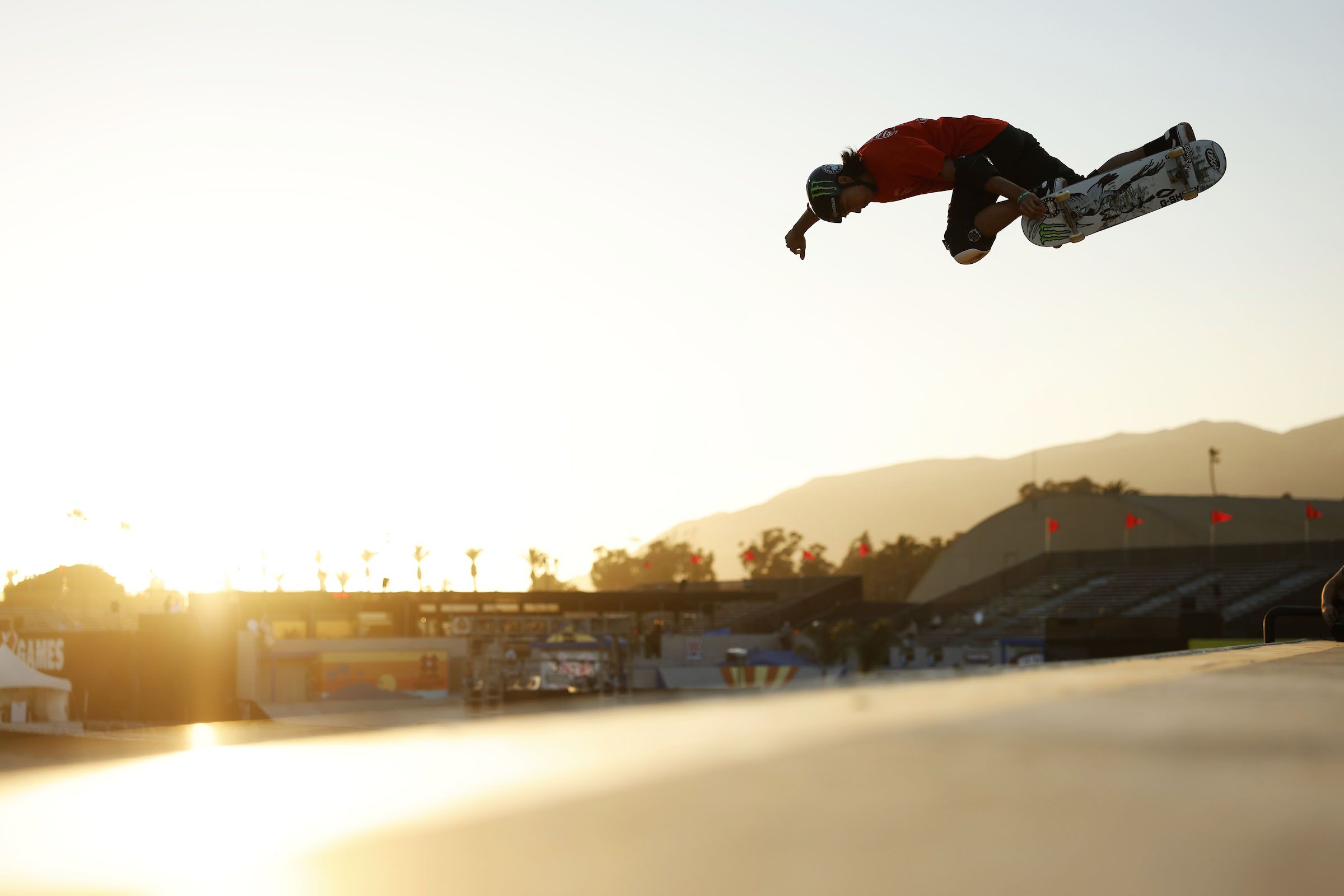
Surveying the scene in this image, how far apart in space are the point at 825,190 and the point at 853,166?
22 cm

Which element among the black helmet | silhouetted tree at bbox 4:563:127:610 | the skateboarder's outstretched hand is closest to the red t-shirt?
the black helmet

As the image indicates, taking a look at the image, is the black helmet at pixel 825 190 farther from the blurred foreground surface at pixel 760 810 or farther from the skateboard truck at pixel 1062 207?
the blurred foreground surface at pixel 760 810

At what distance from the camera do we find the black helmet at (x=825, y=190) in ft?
23.3

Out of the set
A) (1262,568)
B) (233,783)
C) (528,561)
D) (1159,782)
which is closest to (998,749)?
(1159,782)

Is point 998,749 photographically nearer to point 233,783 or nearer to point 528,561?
point 233,783

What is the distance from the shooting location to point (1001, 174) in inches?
283

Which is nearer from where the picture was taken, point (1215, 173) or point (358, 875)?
point (358, 875)

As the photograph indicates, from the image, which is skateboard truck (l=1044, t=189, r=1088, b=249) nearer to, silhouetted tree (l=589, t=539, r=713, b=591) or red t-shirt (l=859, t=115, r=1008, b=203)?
red t-shirt (l=859, t=115, r=1008, b=203)

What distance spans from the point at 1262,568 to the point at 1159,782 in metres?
63.2

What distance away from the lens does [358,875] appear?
33.9 inches

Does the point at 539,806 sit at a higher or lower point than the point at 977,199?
lower

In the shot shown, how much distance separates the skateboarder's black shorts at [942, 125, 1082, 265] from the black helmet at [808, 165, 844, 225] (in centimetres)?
71

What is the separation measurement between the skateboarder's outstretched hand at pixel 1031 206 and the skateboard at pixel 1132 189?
22 cm

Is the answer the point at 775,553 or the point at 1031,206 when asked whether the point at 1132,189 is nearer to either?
the point at 1031,206
